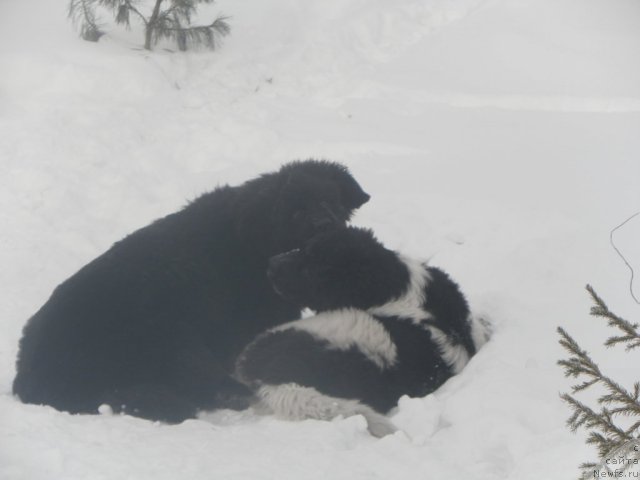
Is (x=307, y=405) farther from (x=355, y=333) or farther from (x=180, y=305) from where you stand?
(x=180, y=305)

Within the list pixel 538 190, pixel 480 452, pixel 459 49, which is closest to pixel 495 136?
pixel 538 190

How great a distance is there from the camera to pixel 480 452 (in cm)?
354

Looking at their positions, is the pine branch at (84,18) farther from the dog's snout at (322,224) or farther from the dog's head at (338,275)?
the dog's head at (338,275)

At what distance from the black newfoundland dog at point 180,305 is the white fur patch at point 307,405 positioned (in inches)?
14.7

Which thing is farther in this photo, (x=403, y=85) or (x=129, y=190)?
(x=403, y=85)

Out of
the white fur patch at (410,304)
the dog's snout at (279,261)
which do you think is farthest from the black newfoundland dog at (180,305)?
the white fur patch at (410,304)

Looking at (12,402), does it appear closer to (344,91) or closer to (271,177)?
(271,177)

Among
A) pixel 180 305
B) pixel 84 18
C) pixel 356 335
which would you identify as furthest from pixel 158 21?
pixel 356 335

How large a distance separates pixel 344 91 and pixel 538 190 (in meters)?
3.36

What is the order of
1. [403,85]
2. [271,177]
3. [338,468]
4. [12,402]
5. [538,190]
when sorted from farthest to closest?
[403,85], [538,190], [271,177], [12,402], [338,468]

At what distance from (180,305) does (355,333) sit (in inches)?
48.1

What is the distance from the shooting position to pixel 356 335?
473cm

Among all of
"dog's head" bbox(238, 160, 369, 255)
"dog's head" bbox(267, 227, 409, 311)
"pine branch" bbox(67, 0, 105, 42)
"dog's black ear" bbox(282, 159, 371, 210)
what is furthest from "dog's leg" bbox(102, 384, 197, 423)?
"pine branch" bbox(67, 0, 105, 42)

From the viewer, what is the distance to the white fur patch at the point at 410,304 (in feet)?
16.0
